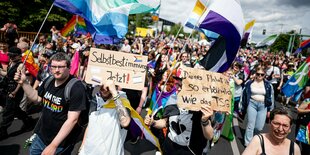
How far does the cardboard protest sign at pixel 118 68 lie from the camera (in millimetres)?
2697

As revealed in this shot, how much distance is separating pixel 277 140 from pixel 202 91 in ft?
2.56

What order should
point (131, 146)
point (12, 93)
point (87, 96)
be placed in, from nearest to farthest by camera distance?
1. point (87, 96)
2. point (12, 93)
3. point (131, 146)

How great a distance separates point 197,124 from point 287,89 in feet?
19.2

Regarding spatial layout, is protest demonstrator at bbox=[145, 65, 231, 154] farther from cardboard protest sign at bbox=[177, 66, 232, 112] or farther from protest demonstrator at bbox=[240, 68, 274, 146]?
protest demonstrator at bbox=[240, 68, 274, 146]

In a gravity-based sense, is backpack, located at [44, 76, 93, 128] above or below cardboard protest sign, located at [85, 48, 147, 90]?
below

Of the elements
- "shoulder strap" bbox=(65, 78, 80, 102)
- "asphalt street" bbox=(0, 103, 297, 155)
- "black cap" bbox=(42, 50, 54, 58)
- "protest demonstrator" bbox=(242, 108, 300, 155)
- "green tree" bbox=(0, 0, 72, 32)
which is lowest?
"asphalt street" bbox=(0, 103, 297, 155)

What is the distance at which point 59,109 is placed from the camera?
8.83 feet

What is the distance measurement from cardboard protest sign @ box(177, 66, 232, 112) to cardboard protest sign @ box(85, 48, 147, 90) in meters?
0.57

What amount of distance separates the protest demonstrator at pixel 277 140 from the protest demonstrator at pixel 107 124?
121 cm

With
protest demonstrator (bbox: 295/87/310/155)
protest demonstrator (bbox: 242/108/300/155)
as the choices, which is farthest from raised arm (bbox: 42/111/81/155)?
protest demonstrator (bbox: 295/87/310/155)

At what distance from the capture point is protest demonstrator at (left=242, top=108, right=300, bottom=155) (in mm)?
2223

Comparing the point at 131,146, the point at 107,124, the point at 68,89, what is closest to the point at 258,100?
the point at 131,146

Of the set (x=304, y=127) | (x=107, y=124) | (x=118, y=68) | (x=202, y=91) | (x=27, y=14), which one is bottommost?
(x=304, y=127)

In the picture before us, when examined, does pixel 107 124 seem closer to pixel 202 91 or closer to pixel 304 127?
pixel 202 91
